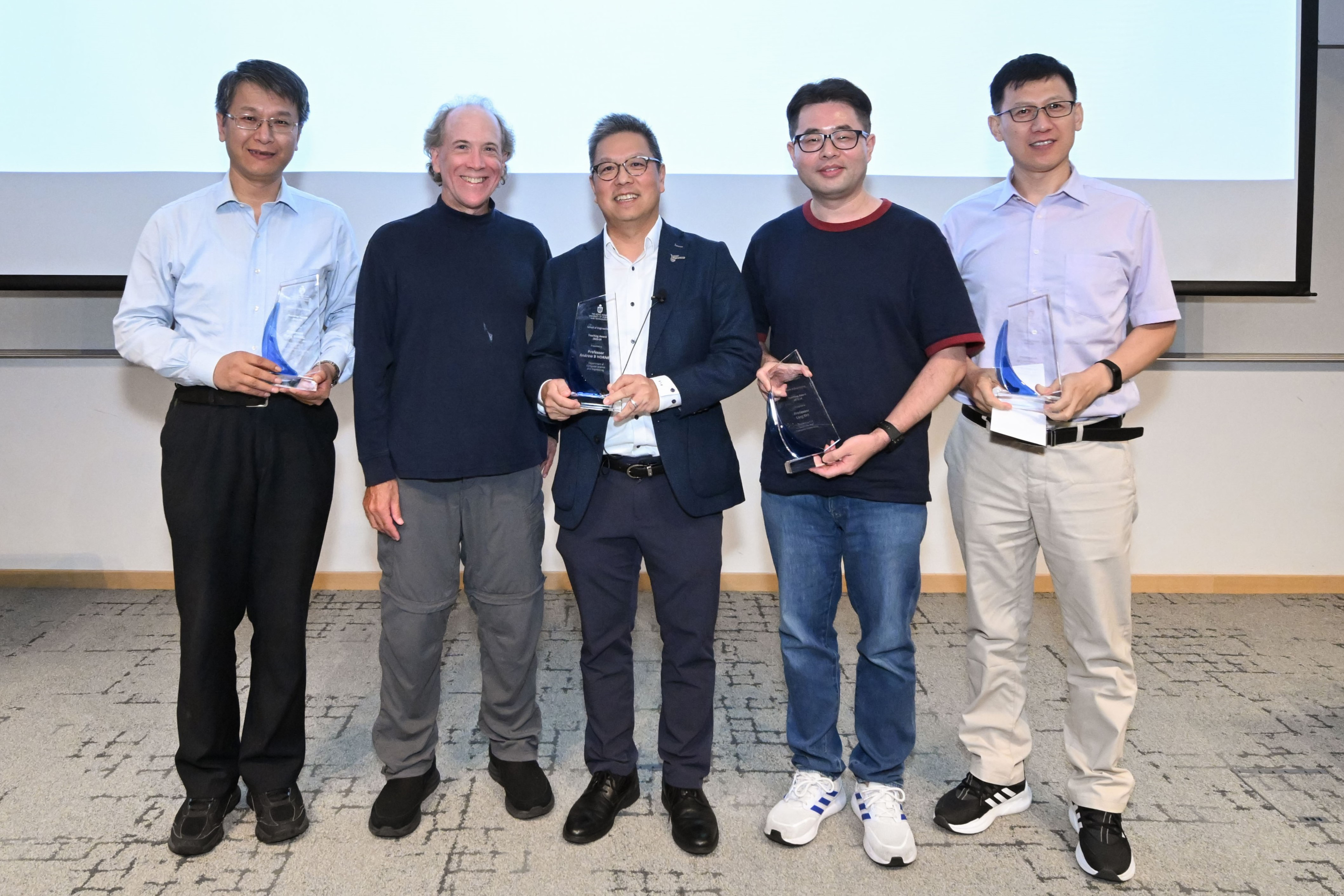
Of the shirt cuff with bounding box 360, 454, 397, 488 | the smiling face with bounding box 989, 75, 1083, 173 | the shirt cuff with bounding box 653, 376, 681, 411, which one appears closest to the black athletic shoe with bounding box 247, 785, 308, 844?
the shirt cuff with bounding box 360, 454, 397, 488

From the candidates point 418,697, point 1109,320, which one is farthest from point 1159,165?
point 418,697

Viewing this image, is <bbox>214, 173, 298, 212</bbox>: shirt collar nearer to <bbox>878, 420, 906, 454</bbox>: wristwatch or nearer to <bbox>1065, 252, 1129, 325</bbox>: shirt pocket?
<bbox>878, 420, 906, 454</bbox>: wristwatch

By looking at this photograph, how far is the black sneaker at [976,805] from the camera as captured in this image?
6.98 feet

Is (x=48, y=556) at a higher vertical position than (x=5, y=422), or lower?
lower

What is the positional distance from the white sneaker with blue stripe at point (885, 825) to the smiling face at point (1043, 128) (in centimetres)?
147

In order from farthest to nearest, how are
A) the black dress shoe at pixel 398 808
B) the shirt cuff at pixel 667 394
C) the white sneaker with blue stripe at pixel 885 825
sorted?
the black dress shoe at pixel 398 808 < the white sneaker with blue stripe at pixel 885 825 < the shirt cuff at pixel 667 394

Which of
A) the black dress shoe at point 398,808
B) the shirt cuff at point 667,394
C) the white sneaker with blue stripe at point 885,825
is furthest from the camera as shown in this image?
the black dress shoe at point 398,808

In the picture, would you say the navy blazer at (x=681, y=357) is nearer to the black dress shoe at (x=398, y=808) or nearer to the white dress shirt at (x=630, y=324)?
the white dress shirt at (x=630, y=324)

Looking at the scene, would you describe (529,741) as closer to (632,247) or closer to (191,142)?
(632,247)

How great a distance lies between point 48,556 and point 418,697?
2.77 meters

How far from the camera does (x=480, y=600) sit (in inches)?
86.2

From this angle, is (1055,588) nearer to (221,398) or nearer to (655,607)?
(655,607)

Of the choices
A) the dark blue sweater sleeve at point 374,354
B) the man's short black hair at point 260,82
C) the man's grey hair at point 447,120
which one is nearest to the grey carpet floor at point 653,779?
the dark blue sweater sleeve at point 374,354

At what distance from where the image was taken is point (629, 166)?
1916 mm
